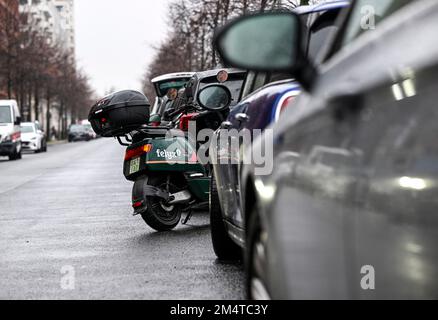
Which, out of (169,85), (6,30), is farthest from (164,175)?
(6,30)

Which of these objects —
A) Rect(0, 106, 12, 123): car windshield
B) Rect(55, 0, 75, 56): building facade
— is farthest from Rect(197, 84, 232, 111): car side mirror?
Rect(55, 0, 75, 56): building facade

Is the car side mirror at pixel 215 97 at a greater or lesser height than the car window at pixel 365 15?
lesser

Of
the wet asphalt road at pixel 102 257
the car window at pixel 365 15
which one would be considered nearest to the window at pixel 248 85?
the wet asphalt road at pixel 102 257

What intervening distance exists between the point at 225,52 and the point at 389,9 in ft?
1.68

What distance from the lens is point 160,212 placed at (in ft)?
29.6

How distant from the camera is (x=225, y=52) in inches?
109

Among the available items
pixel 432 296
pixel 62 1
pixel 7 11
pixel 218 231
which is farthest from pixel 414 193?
pixel 62 1

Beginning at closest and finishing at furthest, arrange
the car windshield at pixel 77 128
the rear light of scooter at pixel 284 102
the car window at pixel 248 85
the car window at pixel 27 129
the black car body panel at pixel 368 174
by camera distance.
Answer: the black car body panel at pixel 368 174 → the rear light of scooter at pixel 284 102 → the car window at pixel 248 85 → the car window at pixel 27 129 → the car windshield at pixel 77 128

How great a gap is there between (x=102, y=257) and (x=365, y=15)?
4790 millimetres

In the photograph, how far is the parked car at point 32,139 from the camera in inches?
1921

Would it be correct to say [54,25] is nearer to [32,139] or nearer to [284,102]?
[32,139]

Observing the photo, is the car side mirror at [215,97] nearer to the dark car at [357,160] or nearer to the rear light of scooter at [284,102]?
the rear light of scooter at [284,102]

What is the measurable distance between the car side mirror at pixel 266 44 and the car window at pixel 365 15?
16cm
